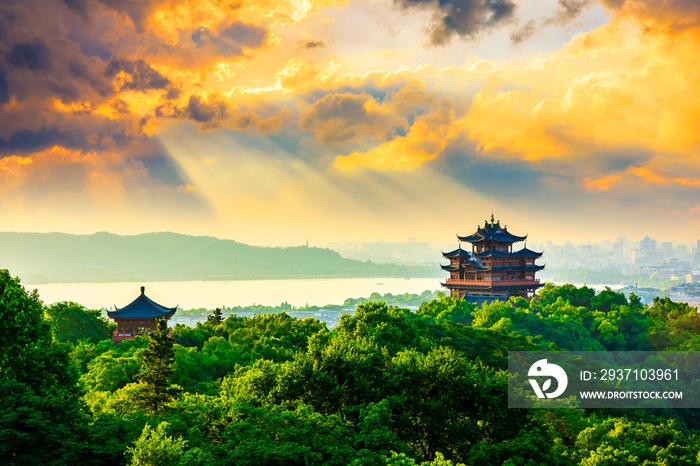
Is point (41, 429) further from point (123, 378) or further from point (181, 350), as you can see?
point (181, 350)

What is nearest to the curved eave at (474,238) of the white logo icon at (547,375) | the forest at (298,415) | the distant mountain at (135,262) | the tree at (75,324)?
the white logo icon at (547,375)

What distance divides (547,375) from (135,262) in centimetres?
17486

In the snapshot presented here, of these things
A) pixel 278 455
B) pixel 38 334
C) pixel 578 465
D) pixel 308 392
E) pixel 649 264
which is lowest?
pixel 578 465

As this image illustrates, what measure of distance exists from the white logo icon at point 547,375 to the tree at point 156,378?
1323 cm

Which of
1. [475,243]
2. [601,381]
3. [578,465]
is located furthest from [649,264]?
[578,465]

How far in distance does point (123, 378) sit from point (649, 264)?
178785 millimetres

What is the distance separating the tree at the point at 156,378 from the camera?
16.3 meters

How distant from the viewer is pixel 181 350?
24281 millimetres

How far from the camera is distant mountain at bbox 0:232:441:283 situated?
166500mm

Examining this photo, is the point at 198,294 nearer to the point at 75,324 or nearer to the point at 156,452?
the point at 75,324

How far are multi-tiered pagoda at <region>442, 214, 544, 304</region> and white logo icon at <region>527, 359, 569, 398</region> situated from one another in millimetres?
22515

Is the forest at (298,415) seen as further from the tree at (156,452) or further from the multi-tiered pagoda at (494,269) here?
the multi-tiered pagoda at (494,269)

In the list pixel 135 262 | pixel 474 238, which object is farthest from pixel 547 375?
pixel 135 262

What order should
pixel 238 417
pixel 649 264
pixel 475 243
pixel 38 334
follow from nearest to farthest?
pixel 238 417, pixel 38 334, pixel 475 243, pixel 649 264
